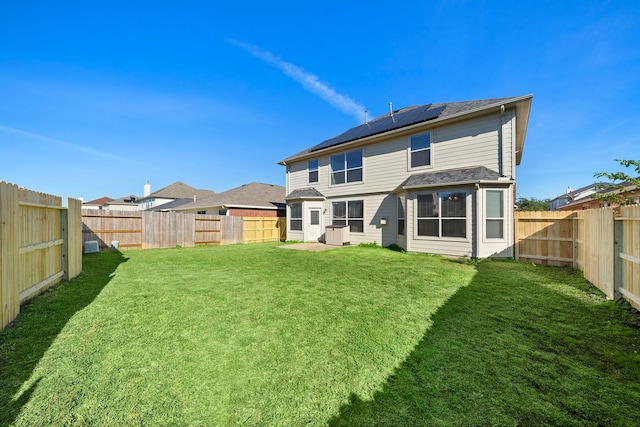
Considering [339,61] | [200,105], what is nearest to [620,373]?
[339,61]

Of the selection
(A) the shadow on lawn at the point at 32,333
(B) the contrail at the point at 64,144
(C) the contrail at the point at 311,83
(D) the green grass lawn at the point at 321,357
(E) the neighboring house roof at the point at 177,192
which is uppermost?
(C) the contrail at the point at 311,83

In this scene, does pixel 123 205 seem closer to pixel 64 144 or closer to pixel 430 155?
pixel 64 144

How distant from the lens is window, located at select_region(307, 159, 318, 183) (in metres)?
15.7

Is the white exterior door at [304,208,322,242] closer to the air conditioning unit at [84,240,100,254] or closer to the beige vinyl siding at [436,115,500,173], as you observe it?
the beige vinyl siding at [436,115,500,173]

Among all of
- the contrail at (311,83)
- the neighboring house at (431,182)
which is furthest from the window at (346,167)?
the contrail at (311,83)

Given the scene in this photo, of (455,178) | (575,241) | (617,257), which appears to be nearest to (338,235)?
(455,178)

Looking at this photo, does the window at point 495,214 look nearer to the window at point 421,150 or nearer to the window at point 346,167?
the window at point 421,150

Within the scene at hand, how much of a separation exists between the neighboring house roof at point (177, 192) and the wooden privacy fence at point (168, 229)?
28.0 metres

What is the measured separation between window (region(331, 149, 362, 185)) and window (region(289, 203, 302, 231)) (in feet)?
9.30

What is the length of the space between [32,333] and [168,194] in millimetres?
40689

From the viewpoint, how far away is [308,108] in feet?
65.5

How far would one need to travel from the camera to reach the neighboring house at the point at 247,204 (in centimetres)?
2002

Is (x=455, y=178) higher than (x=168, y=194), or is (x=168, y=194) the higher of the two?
(x=168, y=194)

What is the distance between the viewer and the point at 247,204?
20.2 m
